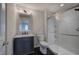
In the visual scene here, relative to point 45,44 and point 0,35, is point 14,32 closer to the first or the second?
point 0,35

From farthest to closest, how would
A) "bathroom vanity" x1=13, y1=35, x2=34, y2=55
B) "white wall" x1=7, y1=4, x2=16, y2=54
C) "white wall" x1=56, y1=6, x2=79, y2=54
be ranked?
"white wall" x1=56, y1=6, x2=79, y2=54, "bathroom vanity" x1=13, y1=35, x2=34, y2=55, "white wall" x1=7, y1=4, x2=16, y2=54

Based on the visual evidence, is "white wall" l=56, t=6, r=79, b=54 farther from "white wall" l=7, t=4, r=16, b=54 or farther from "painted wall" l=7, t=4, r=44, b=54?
"white wall" l=7, t=4, r=16, b=54

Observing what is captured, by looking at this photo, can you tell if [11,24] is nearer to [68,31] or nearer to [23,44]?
[23,44]

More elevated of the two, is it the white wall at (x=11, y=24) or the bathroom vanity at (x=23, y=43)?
the white wall at (x=11, y=24)

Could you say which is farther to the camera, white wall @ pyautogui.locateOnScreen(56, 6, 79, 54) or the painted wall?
white wall @ pyautogui.locateOnScreen(56, 6, 79, 54)

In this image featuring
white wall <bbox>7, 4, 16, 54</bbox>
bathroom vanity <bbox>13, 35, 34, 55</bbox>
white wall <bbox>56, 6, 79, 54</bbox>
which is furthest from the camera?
white wall <bbox>56, 6, 79, 54</bbox>

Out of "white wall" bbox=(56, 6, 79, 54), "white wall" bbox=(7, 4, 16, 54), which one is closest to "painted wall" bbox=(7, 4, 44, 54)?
"white wall" bbox=(7, 4, 16, 54)

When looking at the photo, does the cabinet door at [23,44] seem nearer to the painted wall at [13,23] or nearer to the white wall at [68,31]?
the painted wall at [13,23]

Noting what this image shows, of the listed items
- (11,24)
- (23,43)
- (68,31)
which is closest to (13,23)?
(11,24)

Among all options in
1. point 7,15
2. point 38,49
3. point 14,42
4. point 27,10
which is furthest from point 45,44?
point 7,15

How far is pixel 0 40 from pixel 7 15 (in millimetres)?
362

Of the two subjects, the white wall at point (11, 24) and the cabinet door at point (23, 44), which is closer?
the white wall at point (11, 24)

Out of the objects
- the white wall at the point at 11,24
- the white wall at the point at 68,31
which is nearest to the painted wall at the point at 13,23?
the white wall at the point at 11,24

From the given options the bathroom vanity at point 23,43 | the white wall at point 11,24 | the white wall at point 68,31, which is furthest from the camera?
the white wall at point 68,31
